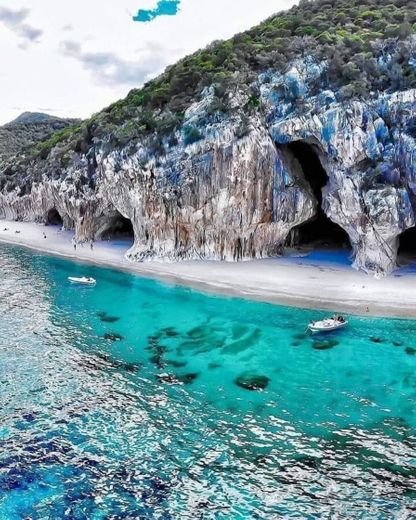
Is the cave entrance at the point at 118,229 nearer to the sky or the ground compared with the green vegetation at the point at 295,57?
nearer to the ground

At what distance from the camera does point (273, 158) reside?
148 feet

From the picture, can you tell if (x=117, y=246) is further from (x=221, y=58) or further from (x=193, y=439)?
(x=193, y=439)

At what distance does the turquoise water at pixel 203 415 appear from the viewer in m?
15.6

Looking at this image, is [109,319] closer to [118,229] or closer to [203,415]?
[203,415]

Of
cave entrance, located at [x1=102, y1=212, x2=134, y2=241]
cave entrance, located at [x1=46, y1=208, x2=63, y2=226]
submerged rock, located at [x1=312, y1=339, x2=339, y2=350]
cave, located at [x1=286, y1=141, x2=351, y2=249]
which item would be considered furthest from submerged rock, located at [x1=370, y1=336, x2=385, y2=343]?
cave entrance, located at [x1=46, y1=208, x2=63, y2=226]

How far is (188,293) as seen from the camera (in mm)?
39719

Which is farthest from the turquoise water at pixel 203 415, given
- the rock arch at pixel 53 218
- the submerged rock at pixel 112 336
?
the rock arch at pixel 53 218

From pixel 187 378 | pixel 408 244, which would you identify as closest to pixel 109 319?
pixel 187 378

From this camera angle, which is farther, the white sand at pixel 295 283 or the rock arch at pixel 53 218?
the rock arch at pixel 53 218

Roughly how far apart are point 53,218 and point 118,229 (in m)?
18.8

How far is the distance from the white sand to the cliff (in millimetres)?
2051

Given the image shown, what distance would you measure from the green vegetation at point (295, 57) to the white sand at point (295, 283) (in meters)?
13.3

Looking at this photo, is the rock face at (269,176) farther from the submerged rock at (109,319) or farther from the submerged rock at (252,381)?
the submerged rock at (252,381)

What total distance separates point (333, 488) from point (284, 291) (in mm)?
23373
